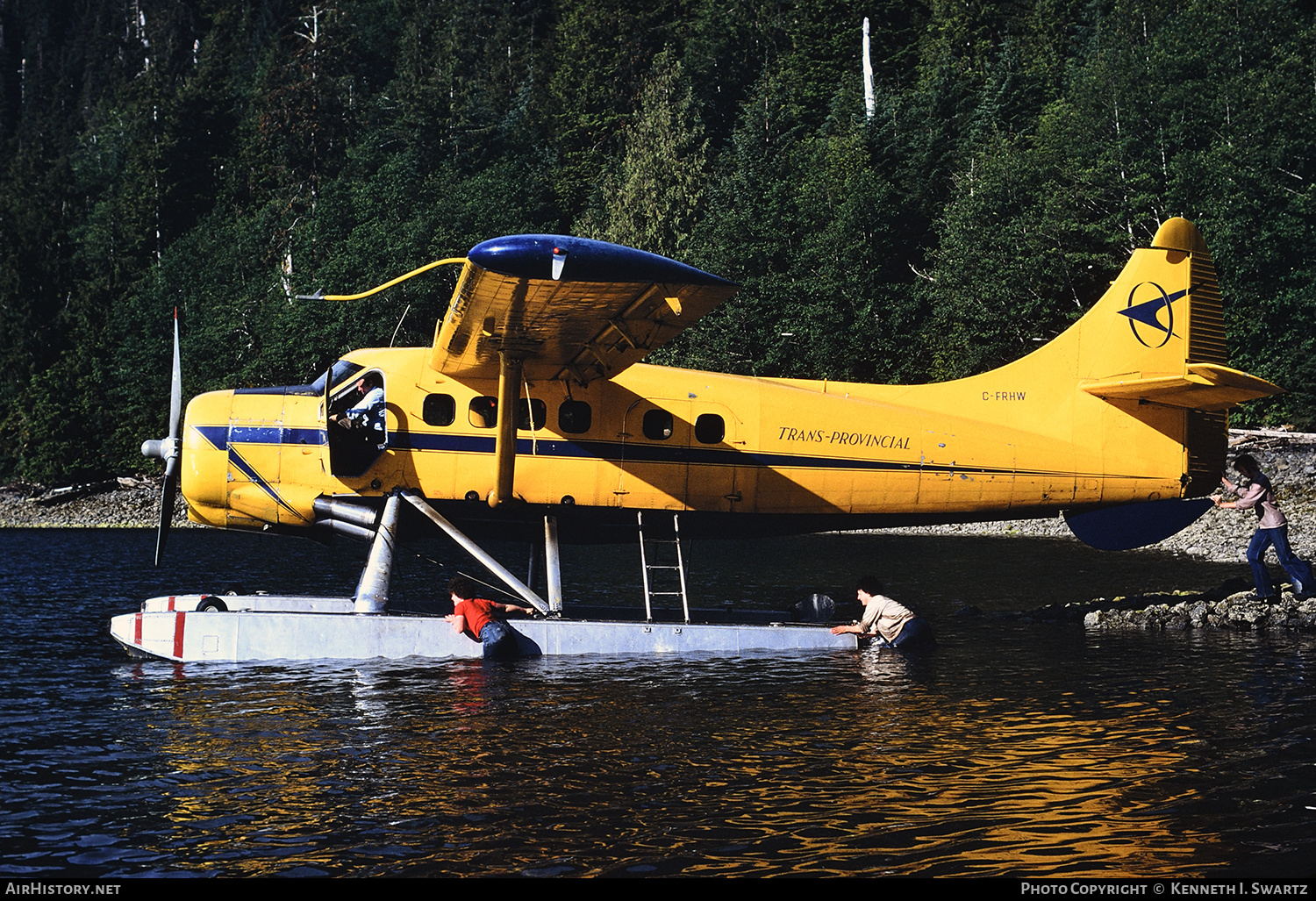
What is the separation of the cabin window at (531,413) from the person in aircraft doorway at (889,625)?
13.9 feet

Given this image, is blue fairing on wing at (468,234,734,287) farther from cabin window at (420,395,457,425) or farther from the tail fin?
the tail fin

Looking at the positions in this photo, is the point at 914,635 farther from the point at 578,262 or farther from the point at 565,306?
the point at 578,262

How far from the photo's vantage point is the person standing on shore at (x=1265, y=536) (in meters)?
14.2

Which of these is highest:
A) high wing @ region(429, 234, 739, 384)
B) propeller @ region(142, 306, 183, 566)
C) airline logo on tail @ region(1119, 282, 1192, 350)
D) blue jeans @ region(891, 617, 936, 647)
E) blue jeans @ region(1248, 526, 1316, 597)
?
airline logo on tail @ region(1119, 282, 1192, 350)

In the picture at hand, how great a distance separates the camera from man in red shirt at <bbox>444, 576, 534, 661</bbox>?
481 inches

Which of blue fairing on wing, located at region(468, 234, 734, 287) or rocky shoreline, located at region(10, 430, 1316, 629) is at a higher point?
blue fairing on wing, located at region(468, 234, 734, 287)

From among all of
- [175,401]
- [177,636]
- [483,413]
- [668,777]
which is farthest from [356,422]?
[668,777]

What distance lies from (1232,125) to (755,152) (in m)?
21.9

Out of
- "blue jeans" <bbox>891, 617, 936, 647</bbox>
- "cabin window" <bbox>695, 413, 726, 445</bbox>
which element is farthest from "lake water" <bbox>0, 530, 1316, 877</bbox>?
"cabin window" <bbox>695, 413, 726, 445</bbox>

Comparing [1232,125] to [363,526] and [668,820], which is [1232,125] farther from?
[668,820]

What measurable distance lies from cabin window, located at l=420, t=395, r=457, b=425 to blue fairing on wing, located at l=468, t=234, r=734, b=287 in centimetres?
381

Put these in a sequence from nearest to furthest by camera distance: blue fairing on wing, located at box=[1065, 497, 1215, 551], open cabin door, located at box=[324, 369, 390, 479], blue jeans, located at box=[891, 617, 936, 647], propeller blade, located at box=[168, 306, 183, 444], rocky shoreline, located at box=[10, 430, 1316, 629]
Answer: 1. blue jeans, located at box=[891, 617, 936, 647]
2. open cabin door, located at box=[324, 369, 390, 479]
3. propeller blade, located at box=[168, 306, 183, 444]
4. blue fairing on wing, located at box=[1065, 497, 1215, 551]
5. rocky shoreline, located at box=[10, 430, 1316, 629]

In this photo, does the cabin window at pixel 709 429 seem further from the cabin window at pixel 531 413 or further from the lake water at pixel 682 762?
the lake water at pixel 682 762

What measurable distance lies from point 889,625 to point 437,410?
19.1ft
